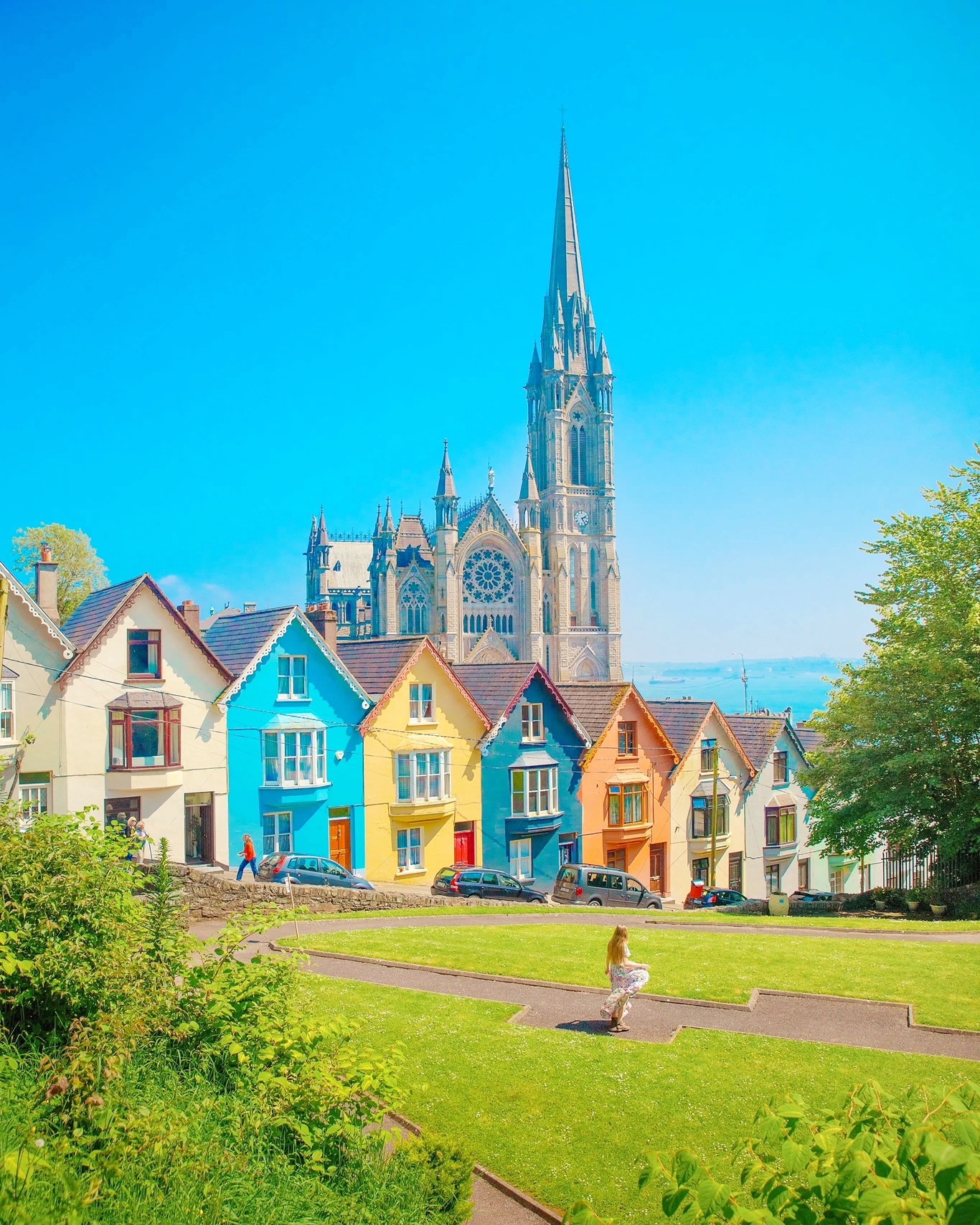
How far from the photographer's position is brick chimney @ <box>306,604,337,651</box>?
127 ft

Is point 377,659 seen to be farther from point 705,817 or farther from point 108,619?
point 705,817

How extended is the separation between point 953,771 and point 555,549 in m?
93.6

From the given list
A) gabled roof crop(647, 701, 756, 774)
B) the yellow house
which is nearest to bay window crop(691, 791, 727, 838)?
gabled roof crop(647, 701, 756, 774)

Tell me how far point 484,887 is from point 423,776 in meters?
6.76

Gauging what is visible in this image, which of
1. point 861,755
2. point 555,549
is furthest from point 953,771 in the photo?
point 555,549

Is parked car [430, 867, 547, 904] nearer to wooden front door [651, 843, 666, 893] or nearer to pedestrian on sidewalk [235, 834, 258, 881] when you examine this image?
pedestrian on sidewalk [235, 834, 258, 881]

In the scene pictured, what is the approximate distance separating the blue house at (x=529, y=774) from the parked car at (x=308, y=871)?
1053cm

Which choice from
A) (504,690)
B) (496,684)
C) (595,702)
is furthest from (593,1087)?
(595,702)

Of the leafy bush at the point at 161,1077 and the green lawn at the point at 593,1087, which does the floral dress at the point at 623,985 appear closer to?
the green lawn at the point at 593,1087

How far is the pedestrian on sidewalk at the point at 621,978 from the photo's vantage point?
48.9ft

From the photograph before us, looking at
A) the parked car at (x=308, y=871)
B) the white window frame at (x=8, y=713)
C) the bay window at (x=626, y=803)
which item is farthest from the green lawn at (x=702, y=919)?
the bay window at (x=626, y=803)

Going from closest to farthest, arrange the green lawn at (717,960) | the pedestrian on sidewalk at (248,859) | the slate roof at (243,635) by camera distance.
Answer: the green lawn at (717,960) < the pedestrian on sidewalk at (248,859) < the slate roof at (243,635)

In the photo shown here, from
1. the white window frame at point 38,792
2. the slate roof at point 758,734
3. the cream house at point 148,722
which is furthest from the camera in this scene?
the slate roof at point 758,734

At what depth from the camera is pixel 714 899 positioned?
39.9m
